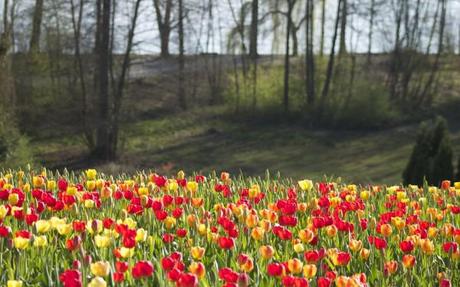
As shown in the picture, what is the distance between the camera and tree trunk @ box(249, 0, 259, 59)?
24.6m

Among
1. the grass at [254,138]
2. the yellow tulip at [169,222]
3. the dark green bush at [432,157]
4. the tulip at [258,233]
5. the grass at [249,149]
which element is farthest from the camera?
the grass at [254,138]

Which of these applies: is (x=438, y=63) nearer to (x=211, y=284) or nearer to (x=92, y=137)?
(x=92, y=137)

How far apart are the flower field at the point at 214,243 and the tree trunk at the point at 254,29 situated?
21.1m

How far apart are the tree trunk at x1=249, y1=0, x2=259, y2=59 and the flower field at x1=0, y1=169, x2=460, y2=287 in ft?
69.1

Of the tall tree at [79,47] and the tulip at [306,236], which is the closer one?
the tulip at [306,236]

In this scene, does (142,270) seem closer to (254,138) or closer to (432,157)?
(432,157)

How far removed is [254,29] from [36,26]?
29.0ft

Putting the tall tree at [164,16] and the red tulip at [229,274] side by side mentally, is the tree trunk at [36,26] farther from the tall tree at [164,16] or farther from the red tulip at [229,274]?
the red tulip at [229,274]

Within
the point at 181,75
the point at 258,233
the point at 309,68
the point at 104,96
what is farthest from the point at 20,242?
the point at 181,75

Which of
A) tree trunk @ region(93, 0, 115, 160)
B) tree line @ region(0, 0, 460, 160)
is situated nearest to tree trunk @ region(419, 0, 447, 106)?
tree line @ region(0, 0, 460, 160)

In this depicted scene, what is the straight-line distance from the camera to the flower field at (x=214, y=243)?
228 cm

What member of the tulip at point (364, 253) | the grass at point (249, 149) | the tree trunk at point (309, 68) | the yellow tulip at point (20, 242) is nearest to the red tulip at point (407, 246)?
the tulip at point (364, 253)

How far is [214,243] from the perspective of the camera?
9.71 ft

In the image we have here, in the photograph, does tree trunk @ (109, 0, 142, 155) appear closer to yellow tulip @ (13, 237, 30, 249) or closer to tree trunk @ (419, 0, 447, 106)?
tree trunk @ (419, 0, 447, 106)
